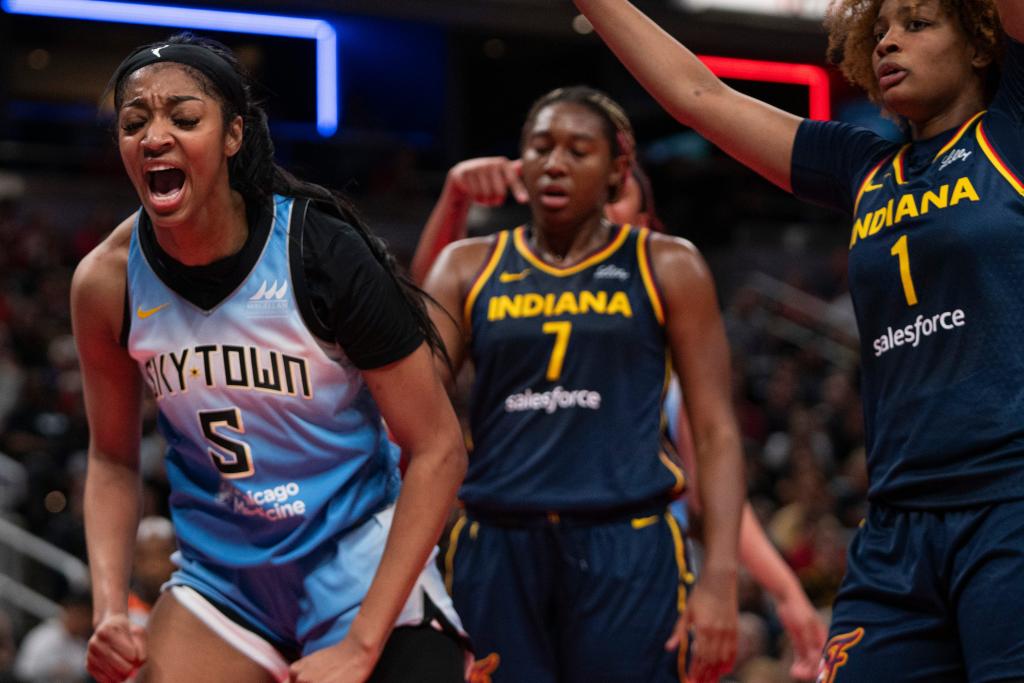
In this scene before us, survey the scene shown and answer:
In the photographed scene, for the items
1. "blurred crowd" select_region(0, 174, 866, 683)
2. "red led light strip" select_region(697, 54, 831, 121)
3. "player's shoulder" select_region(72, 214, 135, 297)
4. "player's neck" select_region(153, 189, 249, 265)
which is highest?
"red led light strip" select_region(697, 54, 831, 121)

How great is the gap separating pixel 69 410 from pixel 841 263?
970cm

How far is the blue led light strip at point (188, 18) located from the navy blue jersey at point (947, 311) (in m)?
12.1

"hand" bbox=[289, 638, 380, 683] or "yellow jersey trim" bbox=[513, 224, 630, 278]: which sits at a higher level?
"yellow jersey trim" bbox=[513, 224, 630, 278]

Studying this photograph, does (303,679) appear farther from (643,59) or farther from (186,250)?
(643,59)

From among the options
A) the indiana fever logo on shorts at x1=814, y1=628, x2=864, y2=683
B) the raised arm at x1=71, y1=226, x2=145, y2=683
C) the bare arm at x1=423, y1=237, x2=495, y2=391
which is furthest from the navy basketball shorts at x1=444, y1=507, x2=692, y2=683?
the raised arm at x1=71, y1=226, x2=145, y2=683

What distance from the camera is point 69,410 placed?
1009 centimetres

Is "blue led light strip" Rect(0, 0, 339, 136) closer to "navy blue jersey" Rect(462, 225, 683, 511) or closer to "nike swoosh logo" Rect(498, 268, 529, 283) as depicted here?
"nike swoosh logo" Rect(498, 268, 529, 283)

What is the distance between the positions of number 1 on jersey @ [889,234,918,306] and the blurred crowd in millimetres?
4823

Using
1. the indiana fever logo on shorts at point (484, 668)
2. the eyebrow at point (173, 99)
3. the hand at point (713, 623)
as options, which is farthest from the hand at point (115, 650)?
the hand at point (713, 623)

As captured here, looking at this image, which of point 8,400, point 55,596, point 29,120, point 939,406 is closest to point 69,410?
point 8,400

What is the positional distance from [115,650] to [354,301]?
2.72ft

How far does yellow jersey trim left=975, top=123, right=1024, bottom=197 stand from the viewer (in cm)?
254

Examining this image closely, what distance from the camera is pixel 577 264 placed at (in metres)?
3.99

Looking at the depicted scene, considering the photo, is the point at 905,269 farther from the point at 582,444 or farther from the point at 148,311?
the point at 148,311
